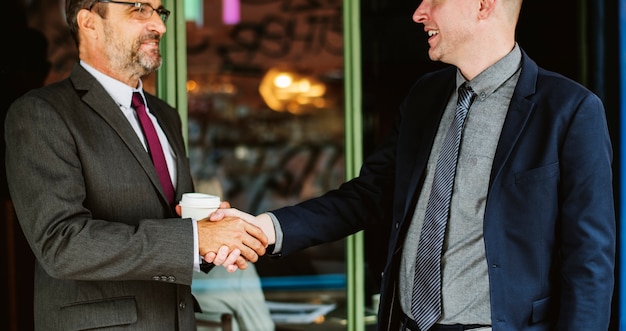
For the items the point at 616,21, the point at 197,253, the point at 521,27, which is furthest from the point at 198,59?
the point at 197,253

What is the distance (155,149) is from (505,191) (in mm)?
1153

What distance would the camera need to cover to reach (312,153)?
387 inches

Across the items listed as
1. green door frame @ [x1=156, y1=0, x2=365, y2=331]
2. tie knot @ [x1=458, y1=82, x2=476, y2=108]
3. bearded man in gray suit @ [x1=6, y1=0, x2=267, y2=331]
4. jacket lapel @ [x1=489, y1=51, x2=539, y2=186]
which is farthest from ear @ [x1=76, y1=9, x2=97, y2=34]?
jacket lapel @ [x1=489, y1=51, x2=539, y2=186]

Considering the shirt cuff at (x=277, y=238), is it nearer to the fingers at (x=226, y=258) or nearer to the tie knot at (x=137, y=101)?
the fingers at (x=226, y=258)

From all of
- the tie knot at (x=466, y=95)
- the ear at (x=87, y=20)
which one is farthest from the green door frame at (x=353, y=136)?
the tie knot at (x=466, y=95)

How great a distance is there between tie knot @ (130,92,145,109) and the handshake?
39 centimetres

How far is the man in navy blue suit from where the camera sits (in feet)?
6.65

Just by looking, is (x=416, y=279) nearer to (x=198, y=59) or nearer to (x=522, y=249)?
(x=522, y=249)

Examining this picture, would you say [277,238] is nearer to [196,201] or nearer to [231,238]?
[231,238]

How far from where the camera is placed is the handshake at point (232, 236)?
2418 mm

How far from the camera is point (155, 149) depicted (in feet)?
8.25

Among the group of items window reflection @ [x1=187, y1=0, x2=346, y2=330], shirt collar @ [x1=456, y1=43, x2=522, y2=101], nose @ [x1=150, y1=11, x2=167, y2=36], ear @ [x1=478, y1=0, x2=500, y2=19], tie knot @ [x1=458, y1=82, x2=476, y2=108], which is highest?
ear @ [x1=478, y1=0, x2=500, y2=19]

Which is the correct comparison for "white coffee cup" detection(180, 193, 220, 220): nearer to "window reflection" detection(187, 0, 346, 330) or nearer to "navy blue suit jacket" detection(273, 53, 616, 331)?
"navy blue suit jacket" detection(273, 53, 616, 331)

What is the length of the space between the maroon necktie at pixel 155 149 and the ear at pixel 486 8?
3.72 feet
